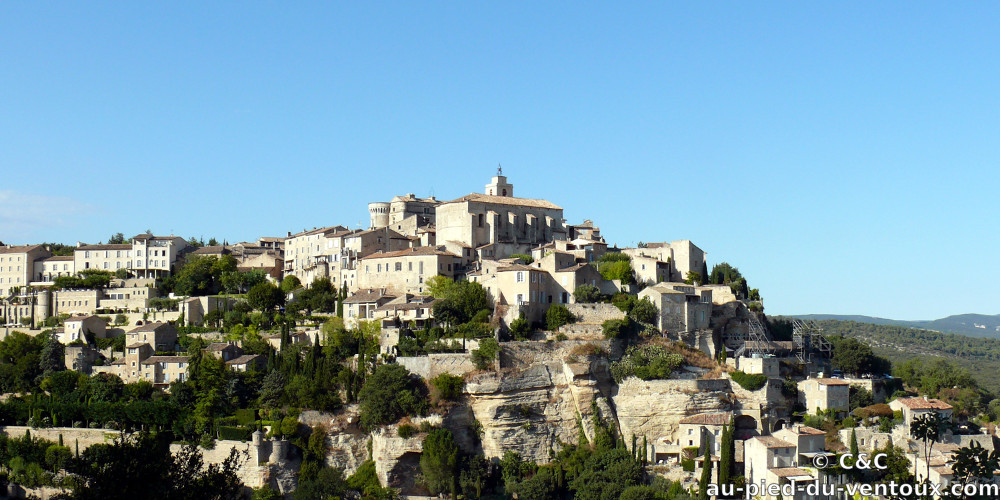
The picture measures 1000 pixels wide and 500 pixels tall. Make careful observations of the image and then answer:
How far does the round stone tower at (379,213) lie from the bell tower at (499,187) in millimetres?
7747

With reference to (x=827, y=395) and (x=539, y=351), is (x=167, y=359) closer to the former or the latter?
(x=539, y=351)

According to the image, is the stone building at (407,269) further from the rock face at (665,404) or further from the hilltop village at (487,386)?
the rock face at (665,404)

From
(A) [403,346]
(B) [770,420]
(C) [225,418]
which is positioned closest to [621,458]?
(B) [770,420]

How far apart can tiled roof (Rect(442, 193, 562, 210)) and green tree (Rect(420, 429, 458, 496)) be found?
79.2ft

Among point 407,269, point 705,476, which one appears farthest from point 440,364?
point 705,476

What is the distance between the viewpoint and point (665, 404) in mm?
55781

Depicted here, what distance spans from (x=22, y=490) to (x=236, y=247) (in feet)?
123

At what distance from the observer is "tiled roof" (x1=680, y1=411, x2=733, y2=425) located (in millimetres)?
53875

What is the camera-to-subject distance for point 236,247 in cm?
8919

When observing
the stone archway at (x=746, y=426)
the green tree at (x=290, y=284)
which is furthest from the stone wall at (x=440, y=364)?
the green tree at (x=290, y=284)

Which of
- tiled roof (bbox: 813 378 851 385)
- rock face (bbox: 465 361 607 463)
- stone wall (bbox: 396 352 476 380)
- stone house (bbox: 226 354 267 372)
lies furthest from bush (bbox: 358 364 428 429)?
tiled roof (bbox: 813 378 851 385)

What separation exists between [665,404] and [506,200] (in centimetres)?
2579

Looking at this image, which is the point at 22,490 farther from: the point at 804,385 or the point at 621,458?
the point at 804,385

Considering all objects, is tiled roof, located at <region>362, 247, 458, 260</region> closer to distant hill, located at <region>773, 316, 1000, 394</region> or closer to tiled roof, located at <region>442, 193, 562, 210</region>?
tiled roof, located at <region>442, 193, 562, 210</region>
